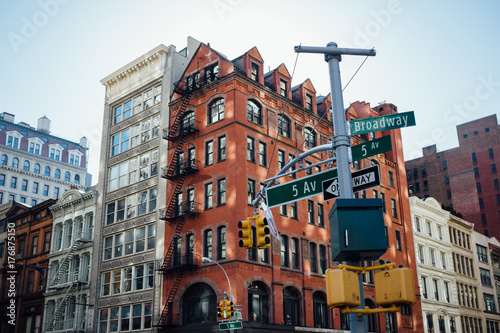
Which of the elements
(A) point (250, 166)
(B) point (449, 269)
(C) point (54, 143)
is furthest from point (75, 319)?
(C) point (54, 143)

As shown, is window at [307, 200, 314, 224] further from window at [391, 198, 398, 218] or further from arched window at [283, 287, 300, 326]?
window at [391, 198, 398, 218]

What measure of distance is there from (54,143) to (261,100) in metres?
70.4

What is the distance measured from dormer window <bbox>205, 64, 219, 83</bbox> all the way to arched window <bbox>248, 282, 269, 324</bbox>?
691 inches

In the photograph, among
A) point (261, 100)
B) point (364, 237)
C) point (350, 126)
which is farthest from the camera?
point (261, 100)

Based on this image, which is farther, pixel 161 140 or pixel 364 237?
pixel 161 140

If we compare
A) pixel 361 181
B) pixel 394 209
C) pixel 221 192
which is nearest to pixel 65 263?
pixel 221 192

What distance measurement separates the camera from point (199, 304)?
129 feet

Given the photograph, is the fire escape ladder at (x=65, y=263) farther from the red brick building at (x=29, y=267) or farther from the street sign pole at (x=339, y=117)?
the street sign pole at (x=339, y=117)

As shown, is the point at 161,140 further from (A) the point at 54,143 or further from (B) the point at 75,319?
(A) the point at 54,143

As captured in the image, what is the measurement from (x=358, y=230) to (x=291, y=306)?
1381 inches

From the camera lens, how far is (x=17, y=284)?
2285 inches

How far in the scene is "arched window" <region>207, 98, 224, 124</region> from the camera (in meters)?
43.0

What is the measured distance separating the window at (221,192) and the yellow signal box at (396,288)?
3264 cm

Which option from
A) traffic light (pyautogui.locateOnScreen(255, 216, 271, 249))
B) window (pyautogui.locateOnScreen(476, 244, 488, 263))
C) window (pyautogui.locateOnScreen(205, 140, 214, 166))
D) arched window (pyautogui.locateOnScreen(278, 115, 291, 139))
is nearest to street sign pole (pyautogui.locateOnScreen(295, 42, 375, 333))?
traffic light (pyautogui.locateOnScreen(255, 216, 271, 249))
